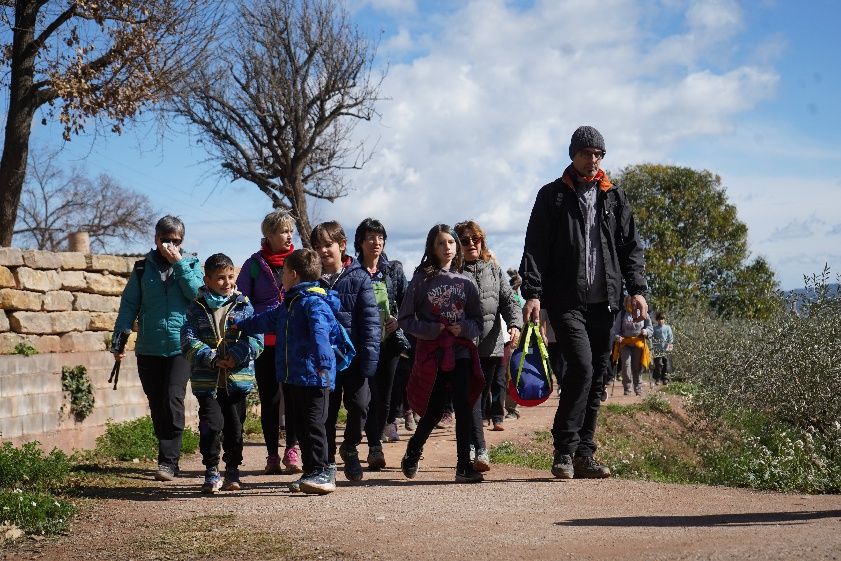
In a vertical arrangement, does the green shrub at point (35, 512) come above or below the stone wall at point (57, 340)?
below

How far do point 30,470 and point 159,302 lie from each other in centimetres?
152

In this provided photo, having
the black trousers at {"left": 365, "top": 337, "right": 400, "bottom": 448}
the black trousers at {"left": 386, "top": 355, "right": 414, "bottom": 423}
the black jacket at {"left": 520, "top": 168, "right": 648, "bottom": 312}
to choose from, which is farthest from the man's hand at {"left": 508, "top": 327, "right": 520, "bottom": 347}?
the black trousers at {"left": 386, "top": 355, "right": 414, "bottom": 423}

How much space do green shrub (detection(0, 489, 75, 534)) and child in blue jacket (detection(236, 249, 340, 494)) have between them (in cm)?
147

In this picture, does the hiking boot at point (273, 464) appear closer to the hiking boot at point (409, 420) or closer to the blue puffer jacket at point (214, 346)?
the blue puffer jacket at point (214, 346)

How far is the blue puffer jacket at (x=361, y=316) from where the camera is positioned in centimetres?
797

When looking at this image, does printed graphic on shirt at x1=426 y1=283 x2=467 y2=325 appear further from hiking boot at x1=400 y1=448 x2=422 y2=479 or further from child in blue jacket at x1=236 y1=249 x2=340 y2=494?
hiking boot at x1=400 y1=448 x2=422 y2=479

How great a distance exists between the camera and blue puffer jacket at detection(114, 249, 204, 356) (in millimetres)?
8562

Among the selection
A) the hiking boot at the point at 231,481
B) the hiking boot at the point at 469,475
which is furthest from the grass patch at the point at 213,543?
the hiking boot at the point at 469,475

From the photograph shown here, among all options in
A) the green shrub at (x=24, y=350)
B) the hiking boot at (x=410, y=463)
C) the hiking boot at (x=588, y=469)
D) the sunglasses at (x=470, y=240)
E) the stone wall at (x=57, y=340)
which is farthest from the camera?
the green shrub at (x=24, y=350)

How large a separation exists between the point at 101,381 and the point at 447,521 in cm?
595

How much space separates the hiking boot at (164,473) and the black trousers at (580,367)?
2.89 m

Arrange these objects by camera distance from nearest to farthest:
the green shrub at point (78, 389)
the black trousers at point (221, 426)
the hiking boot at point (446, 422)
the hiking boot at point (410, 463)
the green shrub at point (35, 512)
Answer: the green shrub at point (35, 512)
the black trousers at point (221, 426)
the hiking boot at point (410, 463)
the green shrub at point (78, 389)
the hiking boot at point (446, 422)

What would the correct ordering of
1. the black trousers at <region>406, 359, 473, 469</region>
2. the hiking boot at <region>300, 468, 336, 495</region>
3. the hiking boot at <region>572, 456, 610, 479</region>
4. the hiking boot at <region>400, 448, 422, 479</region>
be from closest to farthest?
the hiking boot at <region>300, 468, 336, 495</region> < the hiking boot at <region>572, 456, 610, 479</region> < the black trousers at <region>406, 359, 473, 469</region> < the hiking boot at <region>400, 448, 422, 479</region>

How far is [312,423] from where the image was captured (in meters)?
7.39
